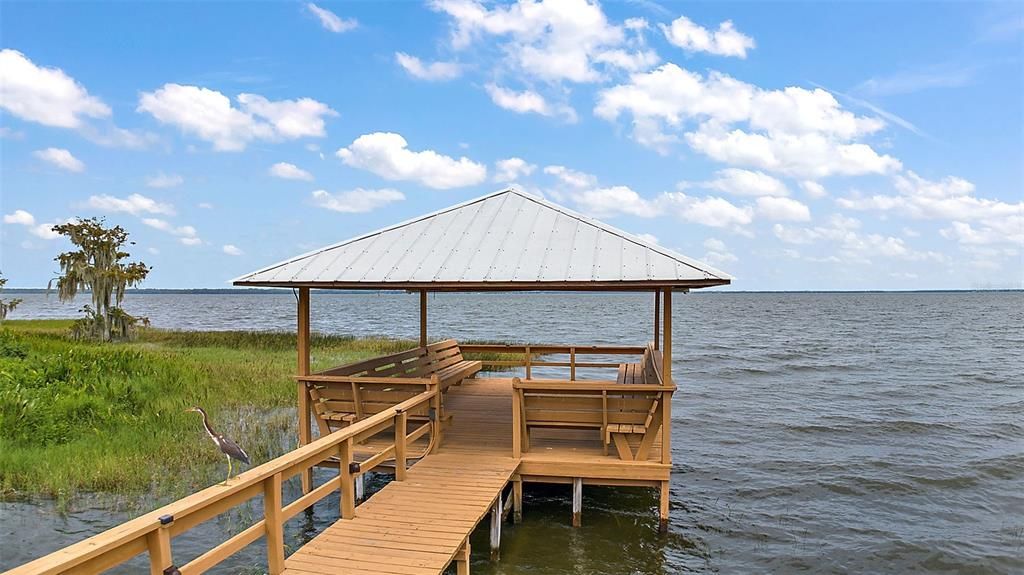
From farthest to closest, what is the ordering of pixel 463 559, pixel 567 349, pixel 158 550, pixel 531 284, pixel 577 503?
1. pixel 567 349
2. pixel 577 503
3. pixel 531 284
4. pixel 463 559
5. pixel 158 550

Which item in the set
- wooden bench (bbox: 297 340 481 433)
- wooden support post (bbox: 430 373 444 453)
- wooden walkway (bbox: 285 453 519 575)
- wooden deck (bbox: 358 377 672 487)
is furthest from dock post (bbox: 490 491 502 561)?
wooden bench (bbox: 297 340 481 433)

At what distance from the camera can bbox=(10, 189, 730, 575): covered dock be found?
5.77 m

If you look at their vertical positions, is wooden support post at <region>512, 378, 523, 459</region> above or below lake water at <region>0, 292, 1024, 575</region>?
above

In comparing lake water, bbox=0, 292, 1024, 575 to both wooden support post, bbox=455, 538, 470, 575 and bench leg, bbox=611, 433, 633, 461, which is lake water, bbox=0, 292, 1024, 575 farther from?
wooden support post, bbox=455, 538, 470, 575

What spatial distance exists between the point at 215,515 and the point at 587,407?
446cm

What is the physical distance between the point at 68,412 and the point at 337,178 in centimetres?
2548

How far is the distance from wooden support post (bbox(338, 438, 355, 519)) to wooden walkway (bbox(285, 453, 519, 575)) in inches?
3.8

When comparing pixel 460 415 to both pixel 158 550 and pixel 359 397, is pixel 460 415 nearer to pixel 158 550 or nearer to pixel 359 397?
pixel 359 397

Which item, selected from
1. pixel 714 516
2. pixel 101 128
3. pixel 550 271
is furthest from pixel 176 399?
pixel 101 128

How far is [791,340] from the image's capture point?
40438 mm

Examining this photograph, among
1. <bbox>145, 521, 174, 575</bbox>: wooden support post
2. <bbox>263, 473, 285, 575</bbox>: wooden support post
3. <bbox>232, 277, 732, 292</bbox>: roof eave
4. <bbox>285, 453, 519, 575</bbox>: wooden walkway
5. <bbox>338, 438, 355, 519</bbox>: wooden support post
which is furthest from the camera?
<bbox>232, 277, 732, 292</bbox>: roof eave

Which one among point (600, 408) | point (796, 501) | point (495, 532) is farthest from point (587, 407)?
point (796, 501)

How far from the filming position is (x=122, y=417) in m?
11.7

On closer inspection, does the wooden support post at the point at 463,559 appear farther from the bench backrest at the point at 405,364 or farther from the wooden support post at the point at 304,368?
the bench backrest at the point at 405,364
